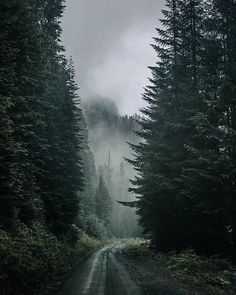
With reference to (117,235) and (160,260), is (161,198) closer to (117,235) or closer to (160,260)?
(160,260)

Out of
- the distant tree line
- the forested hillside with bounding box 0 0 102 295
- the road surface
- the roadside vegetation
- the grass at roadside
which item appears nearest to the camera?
the roadside vegetation

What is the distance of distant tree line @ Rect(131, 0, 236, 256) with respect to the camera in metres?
22.0

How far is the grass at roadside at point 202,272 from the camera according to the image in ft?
53.6

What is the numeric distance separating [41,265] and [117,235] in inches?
5036

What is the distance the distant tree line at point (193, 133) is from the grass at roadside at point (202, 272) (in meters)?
1.64

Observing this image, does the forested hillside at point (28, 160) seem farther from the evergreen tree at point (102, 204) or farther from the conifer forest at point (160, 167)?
Result: the evergreen tree at point (102, 204)

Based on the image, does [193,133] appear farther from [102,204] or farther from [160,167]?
[102,204]

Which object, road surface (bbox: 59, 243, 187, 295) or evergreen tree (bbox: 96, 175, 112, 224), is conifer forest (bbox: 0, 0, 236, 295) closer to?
road surface (bbox: 59, 243, 187, 295)

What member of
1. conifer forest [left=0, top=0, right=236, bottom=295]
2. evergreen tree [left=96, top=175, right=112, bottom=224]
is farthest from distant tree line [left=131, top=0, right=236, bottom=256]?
evergreen tree [left=96, top=175, right=112, bottom=224]

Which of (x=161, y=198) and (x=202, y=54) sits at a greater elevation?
(x=202, y=54)

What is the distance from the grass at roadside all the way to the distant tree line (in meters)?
1.64

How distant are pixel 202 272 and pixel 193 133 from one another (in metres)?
9.68

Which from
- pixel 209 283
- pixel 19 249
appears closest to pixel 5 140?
pixel 19 249

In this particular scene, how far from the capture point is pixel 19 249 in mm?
18328
